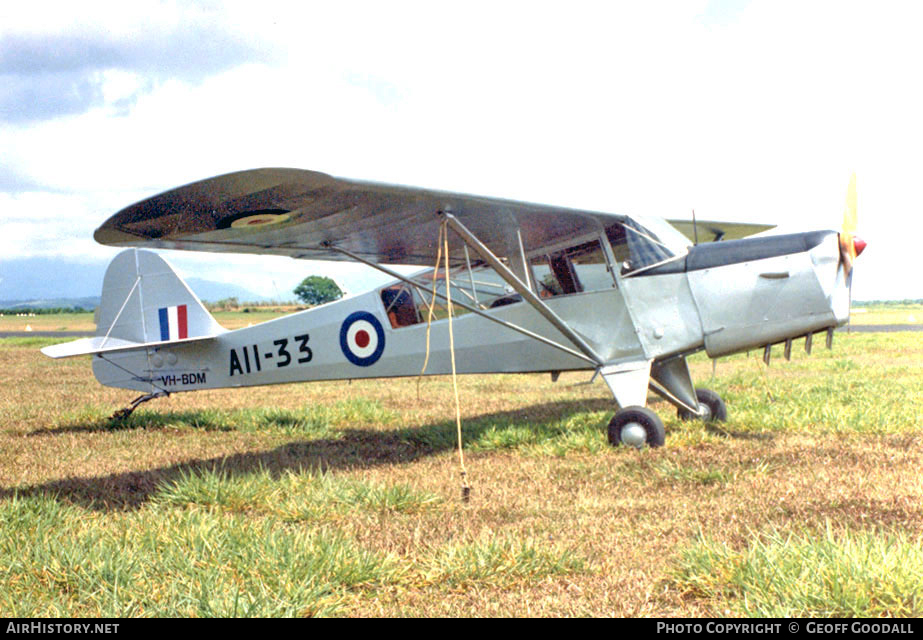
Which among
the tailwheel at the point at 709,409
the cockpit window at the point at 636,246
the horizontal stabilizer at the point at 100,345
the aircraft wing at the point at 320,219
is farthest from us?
the horizontal stabilizer at the point at 100,345

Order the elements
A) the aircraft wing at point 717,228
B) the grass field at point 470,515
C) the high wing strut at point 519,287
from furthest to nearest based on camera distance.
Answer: the aircraft wing at point 717,228 < the high wing strut at point 519,287 < the grass field at point 470,515

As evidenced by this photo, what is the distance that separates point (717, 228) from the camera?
10.9 m

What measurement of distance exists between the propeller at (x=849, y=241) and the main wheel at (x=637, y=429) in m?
2.35

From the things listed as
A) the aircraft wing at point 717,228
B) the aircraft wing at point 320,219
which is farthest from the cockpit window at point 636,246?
the aircraft wing at point 717,228

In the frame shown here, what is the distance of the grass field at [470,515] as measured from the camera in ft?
9.89

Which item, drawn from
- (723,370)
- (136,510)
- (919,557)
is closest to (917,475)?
(919,557)

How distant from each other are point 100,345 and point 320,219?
15.4 ft

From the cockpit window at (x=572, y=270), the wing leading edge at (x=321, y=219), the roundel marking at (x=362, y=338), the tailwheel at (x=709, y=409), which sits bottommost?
the tailwheel at (x=709, y=409)

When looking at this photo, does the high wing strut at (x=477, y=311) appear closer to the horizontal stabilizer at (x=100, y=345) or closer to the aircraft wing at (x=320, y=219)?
the aircraft wing at (x=320, y=219)

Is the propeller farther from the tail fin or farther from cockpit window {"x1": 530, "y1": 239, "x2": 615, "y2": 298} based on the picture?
the tail fin

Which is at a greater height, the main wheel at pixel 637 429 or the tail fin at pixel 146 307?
the tail fin at pixel 146 307

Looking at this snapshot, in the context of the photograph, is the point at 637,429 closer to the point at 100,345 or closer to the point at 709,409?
the point at 709,409

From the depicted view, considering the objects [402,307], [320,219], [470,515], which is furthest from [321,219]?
[470,515]

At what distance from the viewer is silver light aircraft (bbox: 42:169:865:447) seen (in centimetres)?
591
